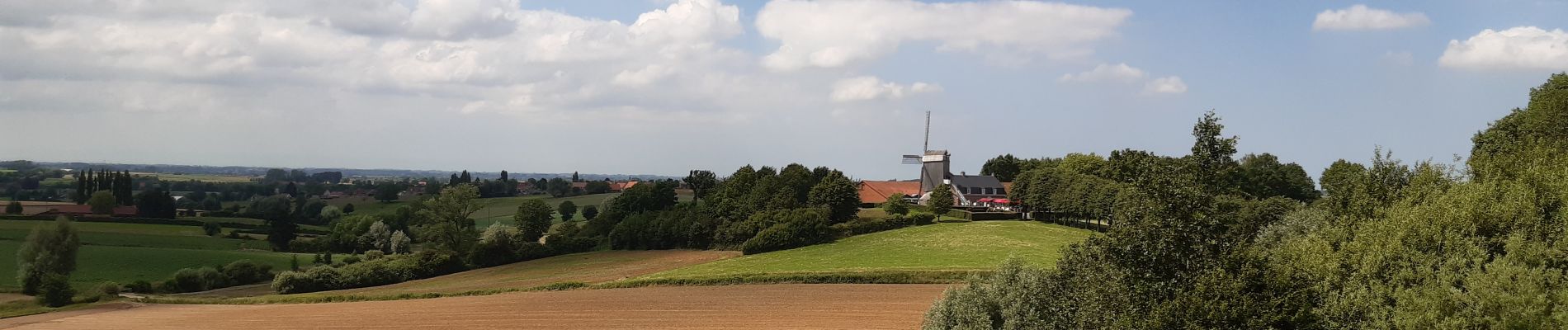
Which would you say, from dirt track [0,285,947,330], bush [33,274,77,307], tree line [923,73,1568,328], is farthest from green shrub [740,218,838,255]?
tree line [923,73,1568,328]

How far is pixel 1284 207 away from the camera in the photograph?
192 ft

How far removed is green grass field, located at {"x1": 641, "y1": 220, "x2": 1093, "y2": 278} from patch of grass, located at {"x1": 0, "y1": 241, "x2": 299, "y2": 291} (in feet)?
140

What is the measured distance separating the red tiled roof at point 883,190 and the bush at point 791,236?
30.9 metres

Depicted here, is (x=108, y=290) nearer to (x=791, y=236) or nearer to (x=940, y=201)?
(x=791, y=236)

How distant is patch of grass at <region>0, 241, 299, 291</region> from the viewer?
67000mm

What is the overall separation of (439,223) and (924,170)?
64.3 meters

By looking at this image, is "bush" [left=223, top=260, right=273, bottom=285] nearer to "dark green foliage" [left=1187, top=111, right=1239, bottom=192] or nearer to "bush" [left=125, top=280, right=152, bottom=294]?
"bush" [left=125, top=280, right=152, bottom=294]

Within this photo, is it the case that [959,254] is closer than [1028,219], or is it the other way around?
[959,254]

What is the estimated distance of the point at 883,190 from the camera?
12056cm

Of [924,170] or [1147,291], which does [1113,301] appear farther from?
[924,170]

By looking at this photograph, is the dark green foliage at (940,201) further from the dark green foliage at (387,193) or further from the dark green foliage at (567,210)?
the dark green foliage at (387,193)

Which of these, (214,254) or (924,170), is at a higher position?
(924,170)

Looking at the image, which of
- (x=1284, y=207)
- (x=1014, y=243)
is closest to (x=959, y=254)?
(x=1014, y=243)

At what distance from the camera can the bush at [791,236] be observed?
2840 inches
